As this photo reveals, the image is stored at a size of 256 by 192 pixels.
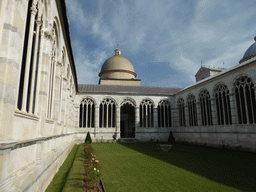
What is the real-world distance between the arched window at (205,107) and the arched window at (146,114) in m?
7.49

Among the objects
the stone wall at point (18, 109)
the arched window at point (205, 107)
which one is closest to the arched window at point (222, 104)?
the arched window at point (205, 107)

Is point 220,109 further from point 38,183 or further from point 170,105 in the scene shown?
point 38,183

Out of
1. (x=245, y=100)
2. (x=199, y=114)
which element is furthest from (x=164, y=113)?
(x=245, y=100)

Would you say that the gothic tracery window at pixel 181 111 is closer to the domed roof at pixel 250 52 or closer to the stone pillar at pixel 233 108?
the stone pillar at pixel 233 108

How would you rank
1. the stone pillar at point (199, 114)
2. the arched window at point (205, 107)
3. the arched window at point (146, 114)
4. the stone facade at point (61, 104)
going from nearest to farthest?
the stone facade at point (61, 104)
the arched window at point (205, 107)
the stone pillar at point (199, 114)
the arched window at point (146, 114)

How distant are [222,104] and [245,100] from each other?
96.8 inches

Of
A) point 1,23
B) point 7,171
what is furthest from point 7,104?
point 1,23

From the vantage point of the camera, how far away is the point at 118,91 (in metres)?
24.5

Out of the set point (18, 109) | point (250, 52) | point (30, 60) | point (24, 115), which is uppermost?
point (250, 52)

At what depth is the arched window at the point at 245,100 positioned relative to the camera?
551 inches

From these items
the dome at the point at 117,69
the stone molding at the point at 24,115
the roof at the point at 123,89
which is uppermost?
→ the dome at the point at 117,69

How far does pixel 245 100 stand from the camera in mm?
14398

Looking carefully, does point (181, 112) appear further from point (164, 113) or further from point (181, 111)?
point (164, 113)

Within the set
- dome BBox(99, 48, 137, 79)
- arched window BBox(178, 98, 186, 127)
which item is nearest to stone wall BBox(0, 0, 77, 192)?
arched window BBox(178, 98, 186, 127)
